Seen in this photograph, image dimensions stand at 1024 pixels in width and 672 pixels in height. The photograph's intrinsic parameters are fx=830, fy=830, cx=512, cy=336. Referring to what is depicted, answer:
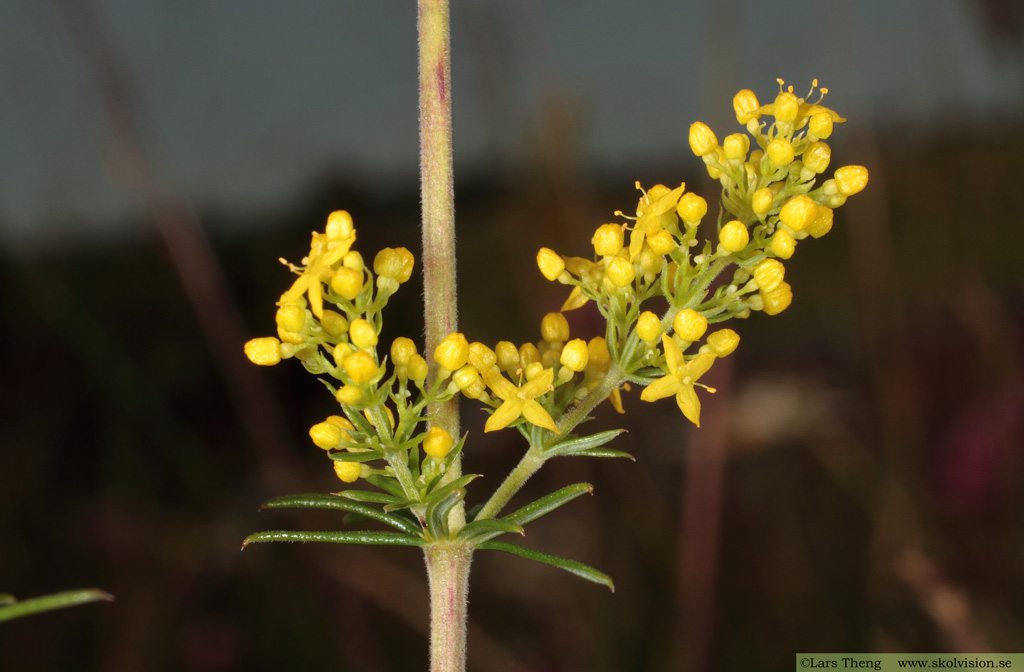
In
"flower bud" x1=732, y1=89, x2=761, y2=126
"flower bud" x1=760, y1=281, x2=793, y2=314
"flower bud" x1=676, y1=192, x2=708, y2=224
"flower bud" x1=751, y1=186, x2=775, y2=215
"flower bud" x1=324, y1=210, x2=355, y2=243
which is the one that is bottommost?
"flower bud" x1=760, y1=281, x2=793, y2=314

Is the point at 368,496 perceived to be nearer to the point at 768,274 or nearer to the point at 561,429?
the point at 561,429

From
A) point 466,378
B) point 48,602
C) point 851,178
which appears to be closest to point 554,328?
point 466,378

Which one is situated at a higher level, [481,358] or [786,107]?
[786,107]

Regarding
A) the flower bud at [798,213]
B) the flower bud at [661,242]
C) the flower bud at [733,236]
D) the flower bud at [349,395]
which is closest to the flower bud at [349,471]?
the flower bud at [349,395]

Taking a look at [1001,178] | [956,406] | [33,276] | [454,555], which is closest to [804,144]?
[454,555]

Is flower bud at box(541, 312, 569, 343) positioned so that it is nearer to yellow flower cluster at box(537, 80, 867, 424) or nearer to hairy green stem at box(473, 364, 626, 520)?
yellow flower cluster at box(537, 80, 867, 424)

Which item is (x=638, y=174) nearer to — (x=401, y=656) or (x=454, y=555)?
(x=401, y=656)

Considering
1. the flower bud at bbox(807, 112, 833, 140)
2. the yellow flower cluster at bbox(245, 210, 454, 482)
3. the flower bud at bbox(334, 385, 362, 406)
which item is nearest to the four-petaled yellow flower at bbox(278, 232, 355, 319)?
the yellow flower cluster at bbox(245, 210, 454, 482)

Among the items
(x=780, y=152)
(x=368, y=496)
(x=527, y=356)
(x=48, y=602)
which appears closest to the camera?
(x=48, y=602)
